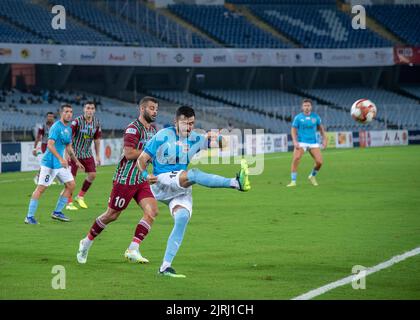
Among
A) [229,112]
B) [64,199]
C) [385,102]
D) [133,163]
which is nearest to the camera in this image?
[133,163]

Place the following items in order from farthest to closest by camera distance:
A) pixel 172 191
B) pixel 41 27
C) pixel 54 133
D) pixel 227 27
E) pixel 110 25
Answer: pixel 227 27 < pixel 110 25 < pixel 41 27 < pixel 54 133 < pixel 172 191

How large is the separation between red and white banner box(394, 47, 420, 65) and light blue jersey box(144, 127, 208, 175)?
198 ft

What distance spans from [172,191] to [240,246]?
3.29 m

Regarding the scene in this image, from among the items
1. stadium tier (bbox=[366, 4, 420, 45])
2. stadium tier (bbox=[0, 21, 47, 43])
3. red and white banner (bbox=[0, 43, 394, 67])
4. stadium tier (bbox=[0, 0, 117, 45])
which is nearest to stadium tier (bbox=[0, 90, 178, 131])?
red and white banner (bbox=[0, 43, 394, 67])

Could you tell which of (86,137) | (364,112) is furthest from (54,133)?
(364,112)

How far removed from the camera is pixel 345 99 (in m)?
69.4

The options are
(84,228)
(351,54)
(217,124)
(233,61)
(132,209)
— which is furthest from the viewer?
(351,54)

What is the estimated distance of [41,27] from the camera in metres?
56.6

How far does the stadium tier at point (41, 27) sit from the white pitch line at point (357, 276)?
43812 mm

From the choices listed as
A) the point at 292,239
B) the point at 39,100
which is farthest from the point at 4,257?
the point at 39,100

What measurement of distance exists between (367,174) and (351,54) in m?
38.9

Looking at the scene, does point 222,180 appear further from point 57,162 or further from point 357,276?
point 57,162

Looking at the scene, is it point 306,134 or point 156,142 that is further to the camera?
point 306,134

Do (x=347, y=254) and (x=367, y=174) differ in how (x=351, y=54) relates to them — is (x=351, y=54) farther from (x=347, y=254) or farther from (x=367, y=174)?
(x=347, y=254)
